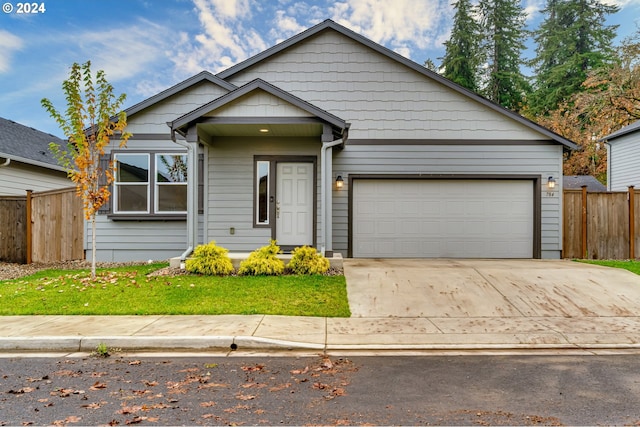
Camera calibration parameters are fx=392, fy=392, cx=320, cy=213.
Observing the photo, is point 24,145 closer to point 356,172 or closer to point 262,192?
point 262,192

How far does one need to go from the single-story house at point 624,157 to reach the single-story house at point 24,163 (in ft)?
73.6

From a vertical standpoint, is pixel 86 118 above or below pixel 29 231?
above

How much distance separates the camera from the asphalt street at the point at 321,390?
2.88 meters

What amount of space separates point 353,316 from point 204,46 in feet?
47.6

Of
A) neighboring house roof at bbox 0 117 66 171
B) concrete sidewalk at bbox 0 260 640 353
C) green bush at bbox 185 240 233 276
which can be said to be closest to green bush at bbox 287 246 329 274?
concrete sidewalk at bbox 0 260 640 353

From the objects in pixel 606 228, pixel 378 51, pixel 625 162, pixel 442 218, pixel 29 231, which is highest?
pixel 378 51

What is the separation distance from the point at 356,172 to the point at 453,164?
259cm

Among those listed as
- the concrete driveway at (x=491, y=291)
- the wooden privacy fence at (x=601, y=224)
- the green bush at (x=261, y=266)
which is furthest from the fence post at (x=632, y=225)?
the green bush at (x=261, y=266)

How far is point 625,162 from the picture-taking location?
16.9 meters

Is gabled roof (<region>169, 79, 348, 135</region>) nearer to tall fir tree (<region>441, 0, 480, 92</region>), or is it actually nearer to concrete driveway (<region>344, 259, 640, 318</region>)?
concrete driveway (<region>344, 259, 640, 318</region>)

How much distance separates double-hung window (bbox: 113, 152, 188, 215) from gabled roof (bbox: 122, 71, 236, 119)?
1193 mm

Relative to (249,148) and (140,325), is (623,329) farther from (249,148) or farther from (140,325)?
(249,148)

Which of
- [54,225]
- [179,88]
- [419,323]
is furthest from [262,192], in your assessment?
[419,323]

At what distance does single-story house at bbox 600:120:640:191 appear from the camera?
16.1 metres
